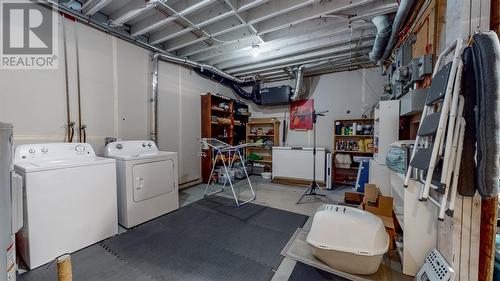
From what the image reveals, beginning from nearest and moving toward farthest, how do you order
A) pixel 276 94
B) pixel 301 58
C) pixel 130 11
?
pixel 130 11 → pixel 301 58 → pixel 276 94

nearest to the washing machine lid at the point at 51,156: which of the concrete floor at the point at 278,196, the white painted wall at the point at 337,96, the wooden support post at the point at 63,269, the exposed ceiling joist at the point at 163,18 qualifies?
the wooden support post at the point at 63,269

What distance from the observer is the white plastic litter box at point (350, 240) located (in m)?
1.52

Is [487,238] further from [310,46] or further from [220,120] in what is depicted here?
[220,120]

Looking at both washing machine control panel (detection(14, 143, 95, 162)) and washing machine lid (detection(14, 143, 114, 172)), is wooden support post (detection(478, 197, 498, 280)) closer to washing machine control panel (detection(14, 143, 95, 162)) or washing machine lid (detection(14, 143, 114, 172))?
washing machine lid (detection(14, 143, 114, 172))

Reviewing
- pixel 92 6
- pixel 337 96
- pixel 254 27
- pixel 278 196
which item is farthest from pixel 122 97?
pixel 337 96

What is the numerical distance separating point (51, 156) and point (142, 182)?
37.6 inches

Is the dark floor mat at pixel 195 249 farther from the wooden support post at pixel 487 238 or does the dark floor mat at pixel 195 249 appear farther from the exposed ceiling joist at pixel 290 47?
the exposed ceiling joist at pixel 290 47

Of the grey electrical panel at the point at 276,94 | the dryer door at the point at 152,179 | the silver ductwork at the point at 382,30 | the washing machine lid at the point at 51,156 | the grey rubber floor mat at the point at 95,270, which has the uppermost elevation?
the silver ductwork at the point at 382,30

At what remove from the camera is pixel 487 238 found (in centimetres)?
119

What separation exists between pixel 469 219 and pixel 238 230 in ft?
6.61

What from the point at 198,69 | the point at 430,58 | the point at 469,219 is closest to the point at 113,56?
the point at 198,69

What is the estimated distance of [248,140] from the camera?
574cm

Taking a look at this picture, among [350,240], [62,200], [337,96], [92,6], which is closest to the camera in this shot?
[350,240]

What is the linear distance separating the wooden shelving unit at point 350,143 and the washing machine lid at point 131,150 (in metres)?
3.65
